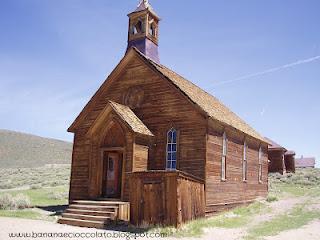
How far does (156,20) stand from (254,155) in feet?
34.9

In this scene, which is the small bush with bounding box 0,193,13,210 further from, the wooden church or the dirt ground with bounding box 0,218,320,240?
the dirt ground with bounding box 0,218,320,240

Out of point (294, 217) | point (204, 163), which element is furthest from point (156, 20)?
point (294, 217)

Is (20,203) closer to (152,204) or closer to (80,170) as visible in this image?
(80,170)

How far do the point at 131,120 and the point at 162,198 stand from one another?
16.0 ft

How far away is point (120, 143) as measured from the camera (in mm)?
18688

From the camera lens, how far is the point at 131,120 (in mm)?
18297

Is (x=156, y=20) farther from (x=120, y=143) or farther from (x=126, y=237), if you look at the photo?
(x=126, y=237)

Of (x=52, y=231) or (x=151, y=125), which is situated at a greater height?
(x=151, y=125)

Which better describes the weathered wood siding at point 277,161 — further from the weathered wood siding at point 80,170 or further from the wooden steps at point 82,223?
the wooden steps at point 82,223

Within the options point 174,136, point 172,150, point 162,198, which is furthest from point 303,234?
point 174,136

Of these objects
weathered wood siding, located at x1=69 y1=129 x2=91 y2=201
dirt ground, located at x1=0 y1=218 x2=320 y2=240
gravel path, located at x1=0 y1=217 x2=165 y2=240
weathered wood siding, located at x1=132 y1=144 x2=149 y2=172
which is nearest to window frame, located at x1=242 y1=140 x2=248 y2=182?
weathered wood siding, located at x1=132 y1=144 x2=149 y2=172

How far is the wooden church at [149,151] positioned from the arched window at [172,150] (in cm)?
5

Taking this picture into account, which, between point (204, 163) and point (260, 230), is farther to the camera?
point (204, 163)

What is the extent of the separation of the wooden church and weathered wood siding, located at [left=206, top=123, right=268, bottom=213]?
1.9 inches
